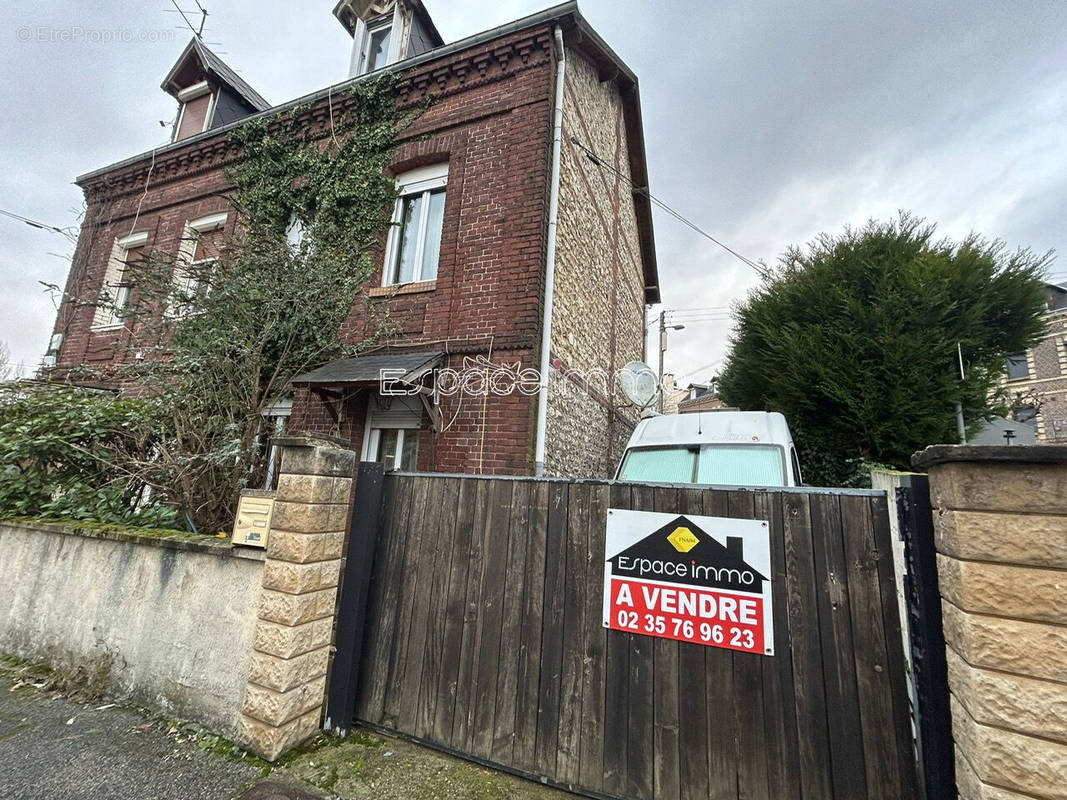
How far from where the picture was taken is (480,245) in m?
6.20

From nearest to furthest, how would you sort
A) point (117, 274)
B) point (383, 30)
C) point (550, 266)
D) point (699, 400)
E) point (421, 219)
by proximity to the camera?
1. point (550, 266)
2. point (421, 219)
3. point (383, 30)
4. point (117, 274)
5. point (699, 400)

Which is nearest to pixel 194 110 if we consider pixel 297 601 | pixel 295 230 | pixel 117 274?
pixel 117 274

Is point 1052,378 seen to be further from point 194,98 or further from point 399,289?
point 194,98

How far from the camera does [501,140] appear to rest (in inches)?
256

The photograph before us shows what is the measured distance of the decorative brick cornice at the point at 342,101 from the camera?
6.55 metres

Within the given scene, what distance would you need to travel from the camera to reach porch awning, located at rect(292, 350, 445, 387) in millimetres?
5230

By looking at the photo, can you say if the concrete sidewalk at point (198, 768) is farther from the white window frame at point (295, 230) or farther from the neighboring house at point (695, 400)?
the neighboring house at point (695, 400)

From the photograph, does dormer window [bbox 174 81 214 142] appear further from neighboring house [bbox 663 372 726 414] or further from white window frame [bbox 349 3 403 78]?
neighboring house [bbox 663 372 726 414]

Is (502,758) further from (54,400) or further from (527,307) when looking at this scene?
(54,400)

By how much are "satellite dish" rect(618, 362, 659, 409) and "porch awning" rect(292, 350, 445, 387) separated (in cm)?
326

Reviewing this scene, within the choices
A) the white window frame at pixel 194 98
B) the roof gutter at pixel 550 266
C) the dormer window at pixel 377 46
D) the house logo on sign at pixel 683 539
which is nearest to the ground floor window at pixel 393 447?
the roof gutter at pixel 550 266

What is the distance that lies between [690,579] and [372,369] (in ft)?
14.3

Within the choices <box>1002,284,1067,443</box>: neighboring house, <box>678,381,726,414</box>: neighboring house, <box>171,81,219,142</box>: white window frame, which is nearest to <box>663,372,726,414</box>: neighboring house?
<box>678,381,726,414</box>: neighboring house

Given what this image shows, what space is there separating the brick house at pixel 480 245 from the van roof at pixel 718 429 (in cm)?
137
